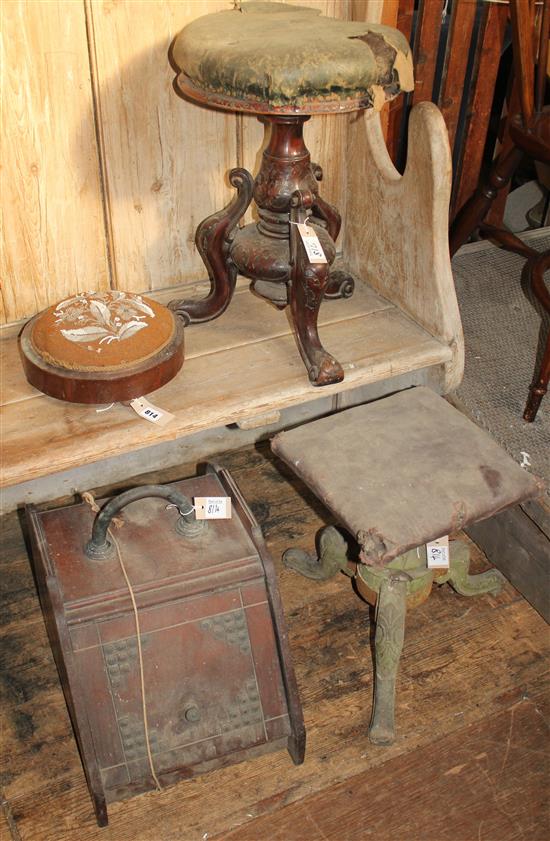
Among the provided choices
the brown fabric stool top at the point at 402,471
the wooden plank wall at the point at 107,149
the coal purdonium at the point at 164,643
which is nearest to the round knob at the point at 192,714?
the coal purdonium at the point at 164,643

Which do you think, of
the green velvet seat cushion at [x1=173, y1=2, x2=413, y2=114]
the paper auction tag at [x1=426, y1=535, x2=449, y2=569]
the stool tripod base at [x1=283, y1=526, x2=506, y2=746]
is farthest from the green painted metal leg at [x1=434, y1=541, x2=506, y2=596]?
the green velvet seat cushion at [x1=173, y1=2, x2=413, y2=114]

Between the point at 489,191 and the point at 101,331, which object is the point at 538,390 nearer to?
the point at 489,191

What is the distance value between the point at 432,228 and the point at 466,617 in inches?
38.1

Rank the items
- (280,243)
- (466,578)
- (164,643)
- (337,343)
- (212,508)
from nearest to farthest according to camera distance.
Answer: (164,643)
(212,508)
(280,243)
(337,343)
(466,578)

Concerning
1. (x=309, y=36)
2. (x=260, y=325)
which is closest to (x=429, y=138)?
(x=309, y=36)

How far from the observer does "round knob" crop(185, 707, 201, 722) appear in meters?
1.76

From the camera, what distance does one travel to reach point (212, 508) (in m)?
1.85

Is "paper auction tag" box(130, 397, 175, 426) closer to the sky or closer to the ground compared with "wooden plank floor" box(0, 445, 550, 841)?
closer to the sky

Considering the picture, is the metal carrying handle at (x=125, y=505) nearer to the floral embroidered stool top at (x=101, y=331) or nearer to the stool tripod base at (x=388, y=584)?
the floral embroidered stool top at (x=101, y=331)

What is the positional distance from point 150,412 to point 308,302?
0.42 metres

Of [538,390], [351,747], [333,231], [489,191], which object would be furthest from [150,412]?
[489,191]

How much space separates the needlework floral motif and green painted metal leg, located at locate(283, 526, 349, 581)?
73 cm

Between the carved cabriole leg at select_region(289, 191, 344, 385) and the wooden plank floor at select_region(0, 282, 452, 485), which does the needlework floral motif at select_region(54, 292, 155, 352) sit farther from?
the carved cabriole leg at select_region(289, 191, 344, 385)

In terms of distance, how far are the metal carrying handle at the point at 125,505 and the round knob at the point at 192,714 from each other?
35cm
